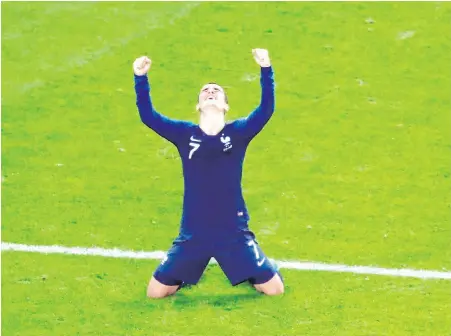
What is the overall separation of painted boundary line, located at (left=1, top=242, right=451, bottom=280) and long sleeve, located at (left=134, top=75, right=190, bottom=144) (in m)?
1.29

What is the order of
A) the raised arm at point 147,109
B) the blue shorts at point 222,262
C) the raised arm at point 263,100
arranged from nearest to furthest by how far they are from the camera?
the raised arm at point 263,100 → the raised arm at point 147,109 → the blue shorts at point 222,262

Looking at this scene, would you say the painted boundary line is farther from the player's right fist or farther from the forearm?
the player's right fist

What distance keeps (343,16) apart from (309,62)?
Answer: 110 centimetres

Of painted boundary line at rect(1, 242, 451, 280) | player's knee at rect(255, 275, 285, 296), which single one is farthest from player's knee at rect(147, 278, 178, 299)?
player's knee at rect(255, 275, 285, 296)

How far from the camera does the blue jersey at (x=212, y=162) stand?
10.2 m

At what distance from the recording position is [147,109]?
10195mm

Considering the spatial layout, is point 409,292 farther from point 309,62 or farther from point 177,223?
point 309,62

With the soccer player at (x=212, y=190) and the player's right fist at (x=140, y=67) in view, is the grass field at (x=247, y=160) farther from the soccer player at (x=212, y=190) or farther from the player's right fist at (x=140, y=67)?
the player's right fist at (x=140, y=67)

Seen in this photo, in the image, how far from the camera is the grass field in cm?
1041

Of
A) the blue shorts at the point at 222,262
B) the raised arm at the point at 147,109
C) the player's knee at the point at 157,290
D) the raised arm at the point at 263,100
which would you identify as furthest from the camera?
the player's knee at the point at 157,290

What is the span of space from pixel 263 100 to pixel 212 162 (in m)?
0.62

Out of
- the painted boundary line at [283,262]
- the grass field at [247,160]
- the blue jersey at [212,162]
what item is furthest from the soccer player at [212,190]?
the painted boundary line at [283,262]

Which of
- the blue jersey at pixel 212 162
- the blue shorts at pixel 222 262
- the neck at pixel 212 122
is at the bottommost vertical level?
the blue shorts at pixel 222 262

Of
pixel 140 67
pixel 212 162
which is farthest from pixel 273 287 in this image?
pixel 140 67
